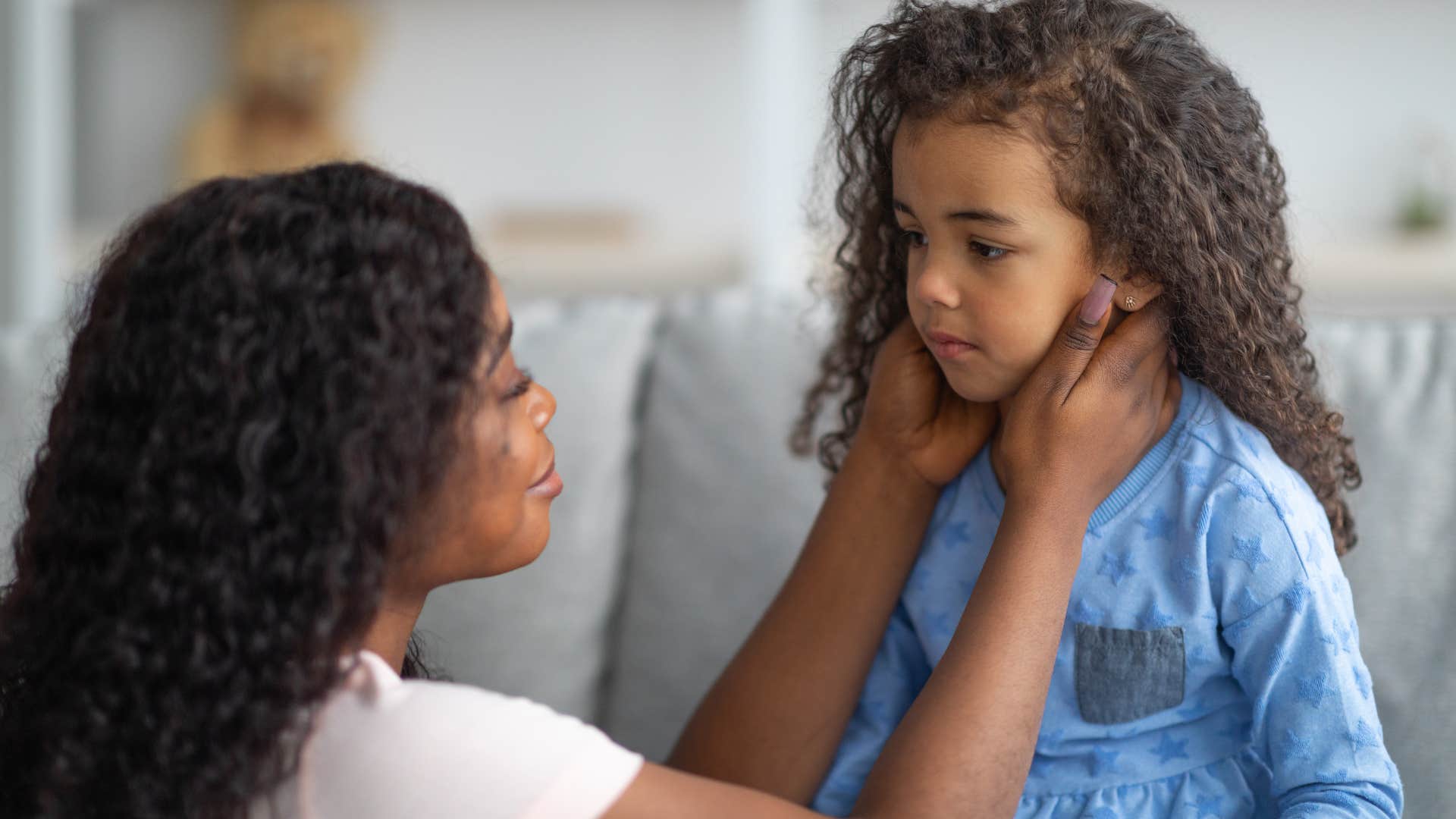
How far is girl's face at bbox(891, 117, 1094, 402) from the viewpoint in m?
0.96

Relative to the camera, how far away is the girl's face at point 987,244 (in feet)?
3.16

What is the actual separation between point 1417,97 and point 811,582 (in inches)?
101

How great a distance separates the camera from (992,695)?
3.08 feet

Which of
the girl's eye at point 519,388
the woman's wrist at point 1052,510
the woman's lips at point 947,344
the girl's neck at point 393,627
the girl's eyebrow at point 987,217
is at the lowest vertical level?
the girl's neck at point 393,627

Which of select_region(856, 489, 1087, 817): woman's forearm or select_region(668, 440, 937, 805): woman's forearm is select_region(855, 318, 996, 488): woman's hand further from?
select_region(856, 489, 1087, 817): woman's forearm

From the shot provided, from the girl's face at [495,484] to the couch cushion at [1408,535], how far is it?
2.54ft

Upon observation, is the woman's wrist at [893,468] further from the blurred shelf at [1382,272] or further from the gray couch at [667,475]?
the blurred shelf at [1382,272]

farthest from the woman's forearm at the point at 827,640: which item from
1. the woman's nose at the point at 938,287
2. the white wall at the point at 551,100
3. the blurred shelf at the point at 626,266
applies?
the white wall at the point at 551,100

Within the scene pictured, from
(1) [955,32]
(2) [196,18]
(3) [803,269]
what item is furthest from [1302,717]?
(2) [196,18]

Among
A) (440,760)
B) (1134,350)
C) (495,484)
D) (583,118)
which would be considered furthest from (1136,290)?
(583,118)

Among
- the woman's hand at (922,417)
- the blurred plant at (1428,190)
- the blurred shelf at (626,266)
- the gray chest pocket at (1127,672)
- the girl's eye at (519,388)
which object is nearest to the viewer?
the girl's eye at (519,388)

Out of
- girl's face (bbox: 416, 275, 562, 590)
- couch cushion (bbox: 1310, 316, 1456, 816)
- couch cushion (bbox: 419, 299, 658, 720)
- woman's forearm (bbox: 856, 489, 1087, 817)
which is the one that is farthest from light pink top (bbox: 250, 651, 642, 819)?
couch cushion (bbox: 1310, 316, 1456, 816)

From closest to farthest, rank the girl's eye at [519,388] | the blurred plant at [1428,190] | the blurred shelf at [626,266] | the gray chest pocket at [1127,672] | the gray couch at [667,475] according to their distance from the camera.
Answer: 1. the girl's eye at [519,388]
2. the gray chest pocket at [1127,672]
3. the gray couch at [667,475]
4. the blurred plant at [1428,190]
5. the blurred shelf at [626,266]

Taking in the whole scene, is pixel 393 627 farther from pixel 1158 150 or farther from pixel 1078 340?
pixel 1158 150
